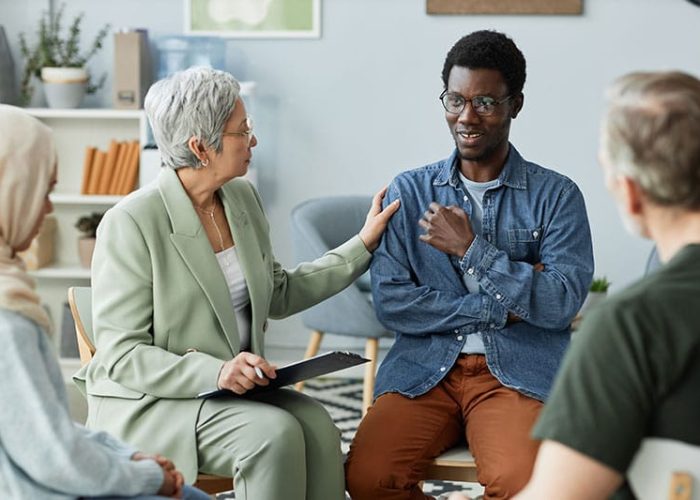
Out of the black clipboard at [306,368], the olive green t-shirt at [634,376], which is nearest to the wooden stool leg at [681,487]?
the olive green t-shirt at [634,376]

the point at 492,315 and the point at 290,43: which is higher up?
the point at 290,43

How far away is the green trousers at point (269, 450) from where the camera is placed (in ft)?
8.05

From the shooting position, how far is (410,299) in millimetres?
2701

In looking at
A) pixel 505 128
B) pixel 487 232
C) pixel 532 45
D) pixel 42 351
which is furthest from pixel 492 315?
pixel 532 45

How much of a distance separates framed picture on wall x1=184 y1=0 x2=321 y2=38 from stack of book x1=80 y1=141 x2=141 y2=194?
2.04 feet

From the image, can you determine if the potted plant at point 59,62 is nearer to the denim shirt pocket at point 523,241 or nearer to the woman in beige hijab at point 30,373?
the denim shirt pocket at point 523,241

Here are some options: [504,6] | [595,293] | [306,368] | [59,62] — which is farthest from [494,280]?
[59,62]

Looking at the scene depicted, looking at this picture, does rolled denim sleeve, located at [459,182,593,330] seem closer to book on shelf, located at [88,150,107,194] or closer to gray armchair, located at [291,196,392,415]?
gray armchair, located at [291,196,392,415]

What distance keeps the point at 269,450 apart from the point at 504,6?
326cm

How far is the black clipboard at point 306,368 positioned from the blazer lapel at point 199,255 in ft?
0.52

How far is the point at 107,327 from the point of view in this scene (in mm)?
2473

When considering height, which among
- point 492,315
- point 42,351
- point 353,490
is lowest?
point 353,490

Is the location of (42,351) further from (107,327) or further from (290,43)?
(290,43)

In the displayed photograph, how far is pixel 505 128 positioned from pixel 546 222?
0.24 m
